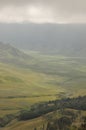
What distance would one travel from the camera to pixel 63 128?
196m

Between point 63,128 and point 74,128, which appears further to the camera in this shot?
point 63,128

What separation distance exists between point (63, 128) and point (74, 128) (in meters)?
31.0

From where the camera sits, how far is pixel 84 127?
153 metres

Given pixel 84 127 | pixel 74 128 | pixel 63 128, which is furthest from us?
pixel 63 128

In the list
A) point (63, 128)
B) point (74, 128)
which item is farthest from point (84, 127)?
point (63, 128)

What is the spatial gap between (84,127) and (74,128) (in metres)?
12.9

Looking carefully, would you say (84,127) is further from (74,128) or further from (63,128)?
(63,128)

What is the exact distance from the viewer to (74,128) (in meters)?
165

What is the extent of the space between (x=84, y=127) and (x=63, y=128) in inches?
1723

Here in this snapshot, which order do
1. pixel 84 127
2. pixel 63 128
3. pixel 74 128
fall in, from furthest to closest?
1. pixel 63 128
2. pixel 74 128
3. pixel 84 127

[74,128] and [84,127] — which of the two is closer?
[84,127]

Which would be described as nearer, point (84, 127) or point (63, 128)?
point (84, 127)
